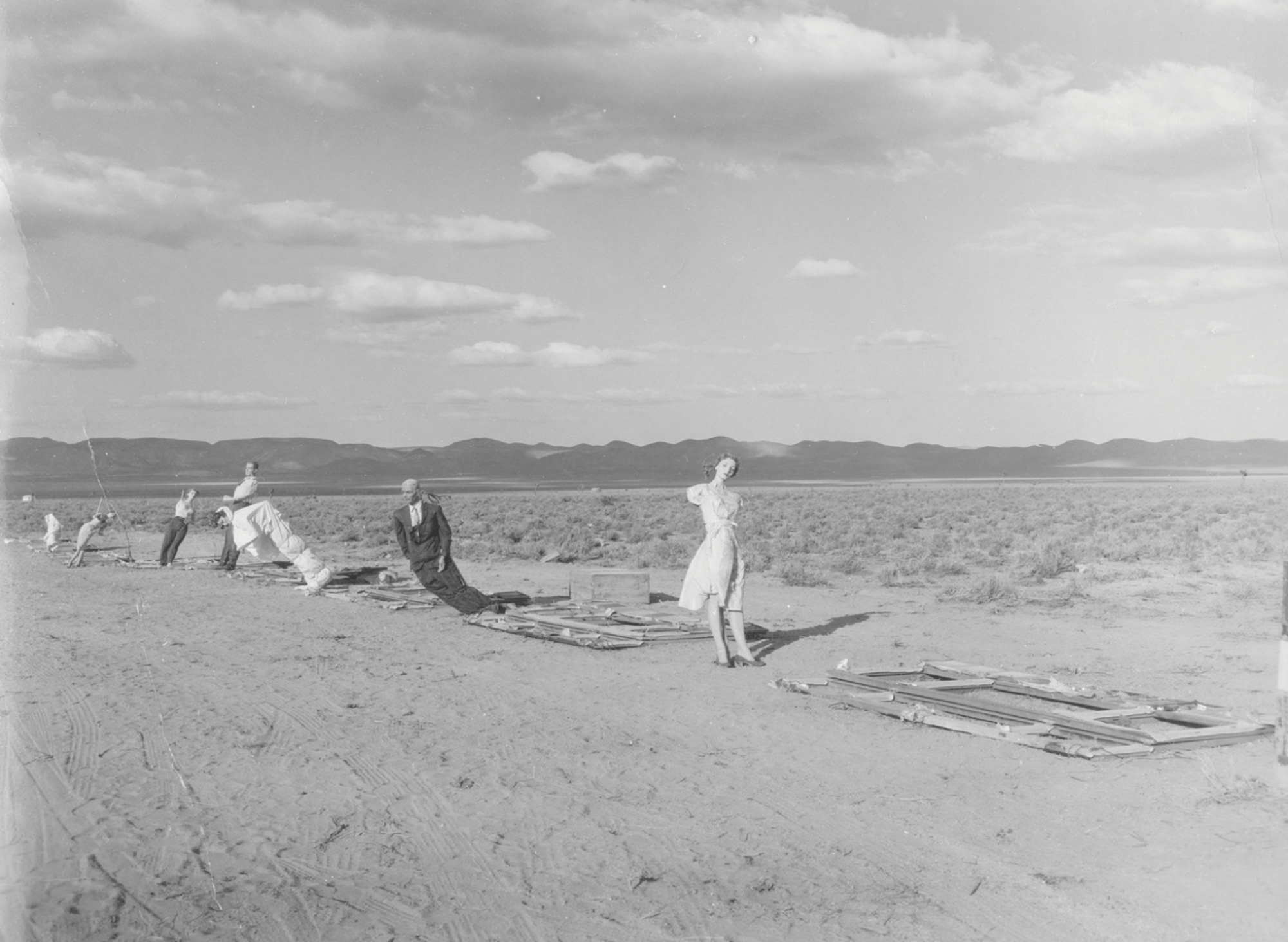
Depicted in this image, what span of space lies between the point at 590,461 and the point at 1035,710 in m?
165

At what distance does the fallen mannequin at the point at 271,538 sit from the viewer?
54.4 feet

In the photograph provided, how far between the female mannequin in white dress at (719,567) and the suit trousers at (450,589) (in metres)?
4.27

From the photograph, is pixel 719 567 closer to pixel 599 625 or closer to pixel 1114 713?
pixel 599 625

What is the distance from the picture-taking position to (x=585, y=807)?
6.55 meters

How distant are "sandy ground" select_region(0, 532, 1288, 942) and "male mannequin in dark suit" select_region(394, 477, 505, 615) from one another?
8.35ft

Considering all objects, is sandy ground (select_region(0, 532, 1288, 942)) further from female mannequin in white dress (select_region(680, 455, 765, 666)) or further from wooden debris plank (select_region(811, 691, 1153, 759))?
female mannequin in white dress (select_region(680, 455, 765, 666))

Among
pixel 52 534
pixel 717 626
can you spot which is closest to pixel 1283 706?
pixel 717 626

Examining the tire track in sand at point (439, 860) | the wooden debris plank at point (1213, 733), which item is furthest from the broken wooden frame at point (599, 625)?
the wooden debris plank at point (1213, 733)

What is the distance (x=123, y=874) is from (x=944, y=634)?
971 centimetres

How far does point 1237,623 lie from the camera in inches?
548

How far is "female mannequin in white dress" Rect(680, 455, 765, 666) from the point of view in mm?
10547

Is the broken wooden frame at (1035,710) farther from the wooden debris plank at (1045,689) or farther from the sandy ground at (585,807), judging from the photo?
the sandy ground at (585,807)

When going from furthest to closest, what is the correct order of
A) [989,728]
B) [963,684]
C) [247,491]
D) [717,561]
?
[247,491] < [717,561] < [963,684] < [989,728]

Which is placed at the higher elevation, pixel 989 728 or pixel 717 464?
pixel 717 464
